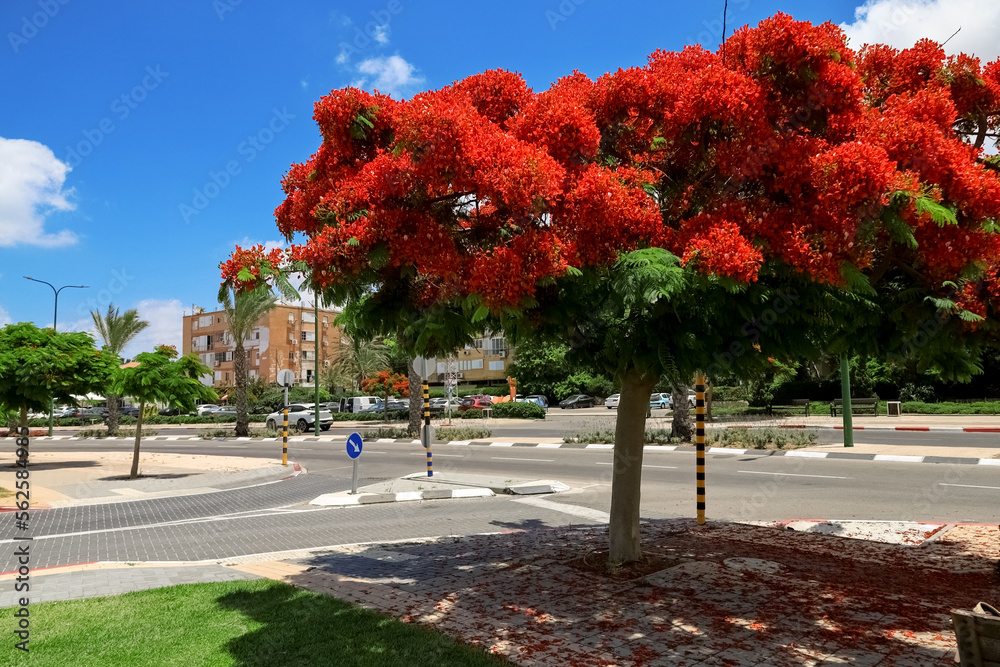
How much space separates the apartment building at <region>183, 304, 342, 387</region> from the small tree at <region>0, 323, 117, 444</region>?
52220mm

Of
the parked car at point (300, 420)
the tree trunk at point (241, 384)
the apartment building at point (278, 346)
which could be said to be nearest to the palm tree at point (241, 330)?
the tree trunk at point (241, 384)

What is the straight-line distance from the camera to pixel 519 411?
44812 millimetres

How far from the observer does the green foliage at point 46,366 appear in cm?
1909

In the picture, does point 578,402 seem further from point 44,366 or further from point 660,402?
point 44,366

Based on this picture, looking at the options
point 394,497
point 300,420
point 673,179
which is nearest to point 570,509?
point 394,497

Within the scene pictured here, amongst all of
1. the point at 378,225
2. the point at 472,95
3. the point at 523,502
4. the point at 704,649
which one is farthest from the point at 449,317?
the point at 523,502

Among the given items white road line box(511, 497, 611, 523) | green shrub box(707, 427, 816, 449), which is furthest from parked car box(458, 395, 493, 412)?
white road line box(511, 497, 611, 523)

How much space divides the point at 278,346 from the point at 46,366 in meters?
59.9

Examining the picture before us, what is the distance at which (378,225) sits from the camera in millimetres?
5047

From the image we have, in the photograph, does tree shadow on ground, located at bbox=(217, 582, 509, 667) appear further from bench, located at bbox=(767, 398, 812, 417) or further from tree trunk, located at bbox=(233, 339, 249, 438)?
bench, located at bbox=(767, 398, 812, 417)

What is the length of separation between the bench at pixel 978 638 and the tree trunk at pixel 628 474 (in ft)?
11.9

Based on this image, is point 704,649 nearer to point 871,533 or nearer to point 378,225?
point 378,225

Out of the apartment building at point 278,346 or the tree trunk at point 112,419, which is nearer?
the tree trunk at point 112,419

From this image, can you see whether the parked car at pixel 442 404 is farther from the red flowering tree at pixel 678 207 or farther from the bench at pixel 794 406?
the red flowering tree at pixel 678 207
